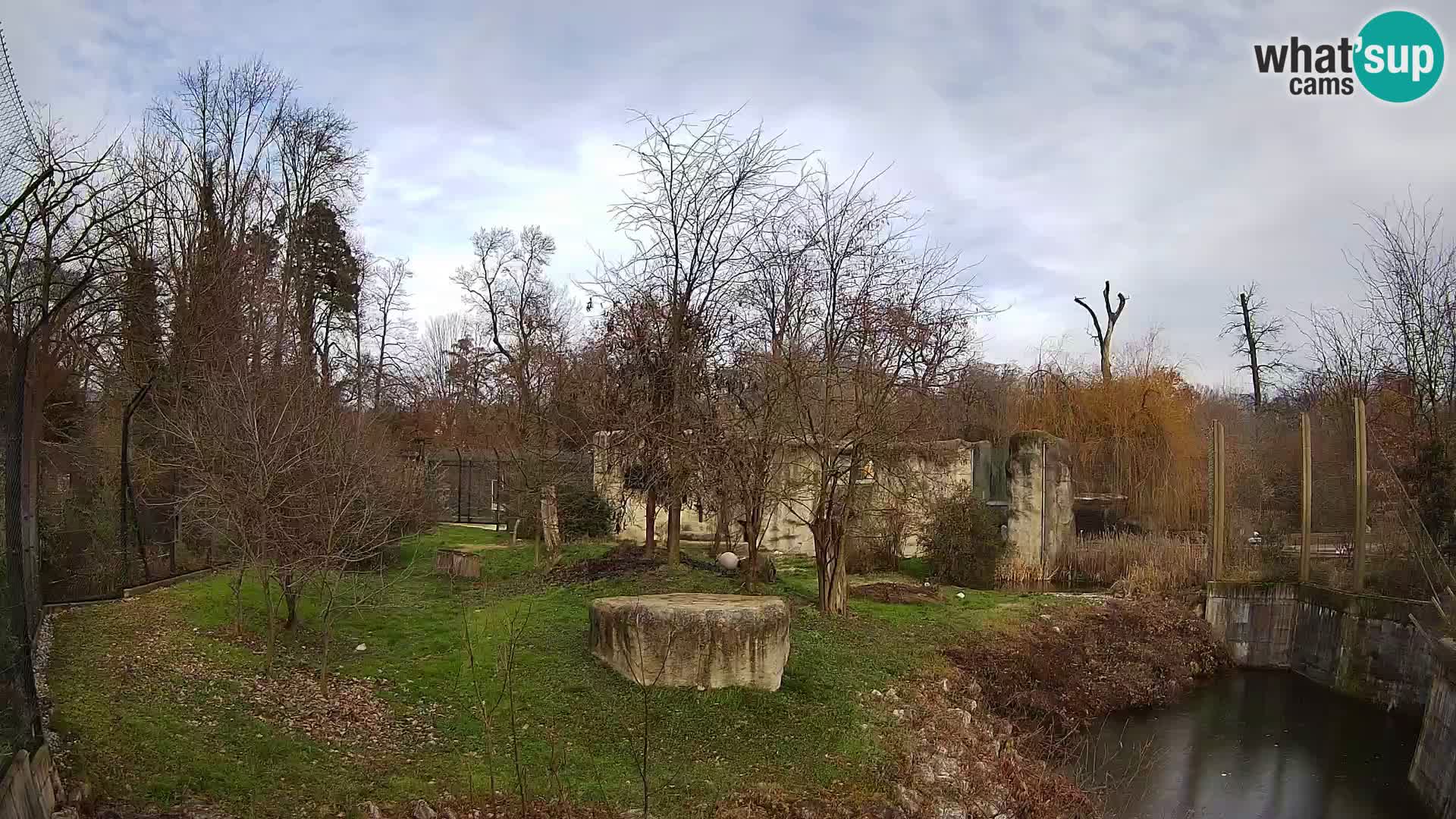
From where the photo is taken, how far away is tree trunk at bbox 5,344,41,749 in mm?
5156

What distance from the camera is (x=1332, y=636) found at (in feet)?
45.1

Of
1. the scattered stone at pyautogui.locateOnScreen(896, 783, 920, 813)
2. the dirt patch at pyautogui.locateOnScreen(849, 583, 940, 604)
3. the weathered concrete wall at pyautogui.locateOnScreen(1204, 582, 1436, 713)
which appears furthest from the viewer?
the dirt patch at pyautogui.locateOnScreen(849, 583, 940, 604)

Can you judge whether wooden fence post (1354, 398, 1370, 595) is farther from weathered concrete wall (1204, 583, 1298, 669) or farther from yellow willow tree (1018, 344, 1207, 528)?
yellow willow tree (1018, 344, 1207, 528)

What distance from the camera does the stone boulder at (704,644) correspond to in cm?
859

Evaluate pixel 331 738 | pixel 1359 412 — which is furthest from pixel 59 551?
pixel 1359 412

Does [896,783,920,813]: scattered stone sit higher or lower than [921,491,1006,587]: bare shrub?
lower

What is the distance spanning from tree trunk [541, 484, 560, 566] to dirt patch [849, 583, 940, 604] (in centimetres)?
511

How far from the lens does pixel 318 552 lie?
30.2 ft

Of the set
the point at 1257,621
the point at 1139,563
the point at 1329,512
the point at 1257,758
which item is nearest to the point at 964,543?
the point at 1139,563

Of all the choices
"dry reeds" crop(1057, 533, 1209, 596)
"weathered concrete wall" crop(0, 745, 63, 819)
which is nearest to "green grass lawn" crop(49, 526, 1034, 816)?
"weathered concrete wall" crop(0, 745, 63, 819)

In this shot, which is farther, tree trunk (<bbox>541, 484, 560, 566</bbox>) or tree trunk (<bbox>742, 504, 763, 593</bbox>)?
tree trunk (<bbox>541, 484, 560, 566</bbox>)

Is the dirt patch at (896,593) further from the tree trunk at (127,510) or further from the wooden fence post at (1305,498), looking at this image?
the tree trunk at (127,510)

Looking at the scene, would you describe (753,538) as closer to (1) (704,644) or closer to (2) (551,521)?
(1) (704,644)

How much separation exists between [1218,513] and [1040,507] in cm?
331
